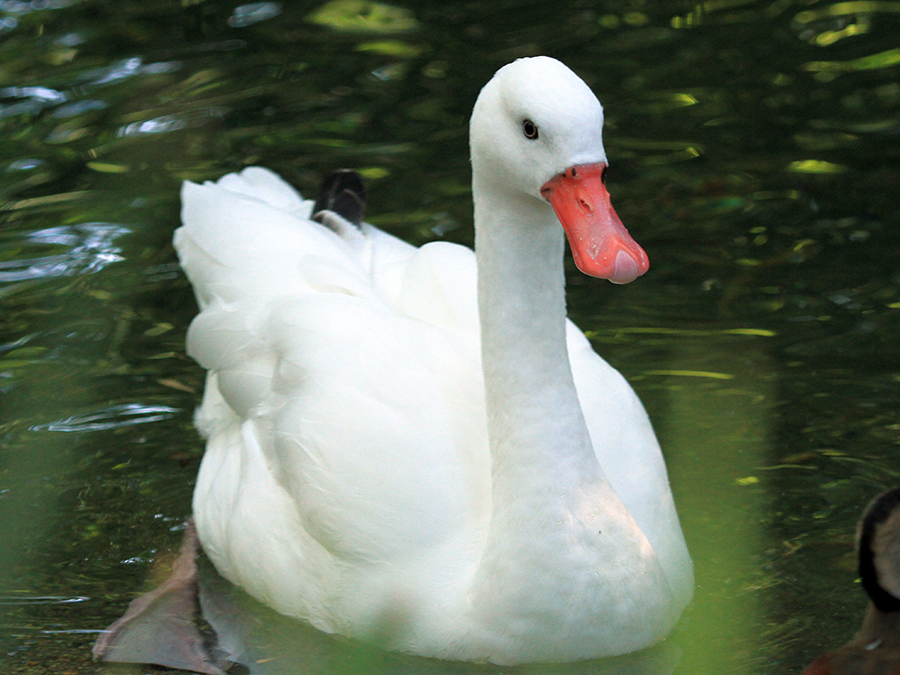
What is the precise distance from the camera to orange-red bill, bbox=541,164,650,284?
3.46 metres

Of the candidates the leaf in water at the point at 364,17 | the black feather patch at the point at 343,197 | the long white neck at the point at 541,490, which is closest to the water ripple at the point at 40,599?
the long white neck at the point at 541,490

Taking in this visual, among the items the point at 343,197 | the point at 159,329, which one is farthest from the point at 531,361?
the point at 159,329

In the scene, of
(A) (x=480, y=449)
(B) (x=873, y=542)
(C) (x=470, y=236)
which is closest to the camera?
(B) (x=873, y=542)

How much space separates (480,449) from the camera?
4352 millimetres

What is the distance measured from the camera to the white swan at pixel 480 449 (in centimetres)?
380

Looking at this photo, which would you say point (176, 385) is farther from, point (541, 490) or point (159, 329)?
point (541, 490)

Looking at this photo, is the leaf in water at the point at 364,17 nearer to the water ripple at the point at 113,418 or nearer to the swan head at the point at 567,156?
the water ripple at the point at 113,418

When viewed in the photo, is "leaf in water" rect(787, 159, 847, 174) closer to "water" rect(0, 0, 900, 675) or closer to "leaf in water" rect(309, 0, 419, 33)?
"water" rect(0, 0, 900, 675)

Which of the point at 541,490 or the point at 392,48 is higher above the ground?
the point at 541,490

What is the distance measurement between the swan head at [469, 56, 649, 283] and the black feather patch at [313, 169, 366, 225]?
196cm

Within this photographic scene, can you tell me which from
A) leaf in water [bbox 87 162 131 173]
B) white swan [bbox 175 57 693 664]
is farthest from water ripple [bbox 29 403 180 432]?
leaf in water [bbox 87 162 131 173]

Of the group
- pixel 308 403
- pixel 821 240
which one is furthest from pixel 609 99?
pixel 308 403

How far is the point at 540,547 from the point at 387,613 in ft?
1.65

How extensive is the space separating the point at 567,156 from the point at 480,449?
1146mm
